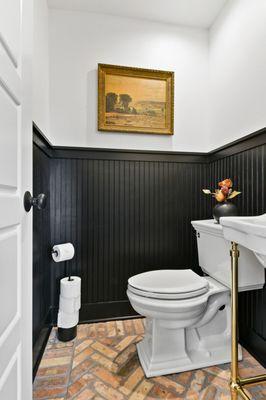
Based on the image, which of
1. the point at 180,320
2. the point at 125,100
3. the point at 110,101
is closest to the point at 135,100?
the point at 125,100

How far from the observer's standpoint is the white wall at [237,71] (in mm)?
1444

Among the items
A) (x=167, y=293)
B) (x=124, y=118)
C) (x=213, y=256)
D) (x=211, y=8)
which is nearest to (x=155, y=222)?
(x=213, y=256)

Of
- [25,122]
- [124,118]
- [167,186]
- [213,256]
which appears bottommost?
[213,256]

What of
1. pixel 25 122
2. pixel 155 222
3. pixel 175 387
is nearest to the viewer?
pixel 25 122

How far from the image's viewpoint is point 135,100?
1913 mm

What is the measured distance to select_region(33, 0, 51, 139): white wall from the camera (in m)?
1.42

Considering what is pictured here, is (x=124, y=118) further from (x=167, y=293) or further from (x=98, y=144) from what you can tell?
(x=167, y=293)

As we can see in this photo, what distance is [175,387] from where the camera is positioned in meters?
1.20

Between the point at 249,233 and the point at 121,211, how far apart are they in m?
1.17

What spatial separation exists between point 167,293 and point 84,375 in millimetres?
660

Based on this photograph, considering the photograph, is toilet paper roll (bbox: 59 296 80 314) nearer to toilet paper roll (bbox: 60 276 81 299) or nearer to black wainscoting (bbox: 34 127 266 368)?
toilet paper roll (bbox: 60 276 81 299)

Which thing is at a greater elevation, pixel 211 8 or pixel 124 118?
pixel 211 8

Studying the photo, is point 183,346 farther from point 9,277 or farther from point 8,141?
point 8,141

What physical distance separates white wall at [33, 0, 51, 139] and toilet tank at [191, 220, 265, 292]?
1.29 meters
